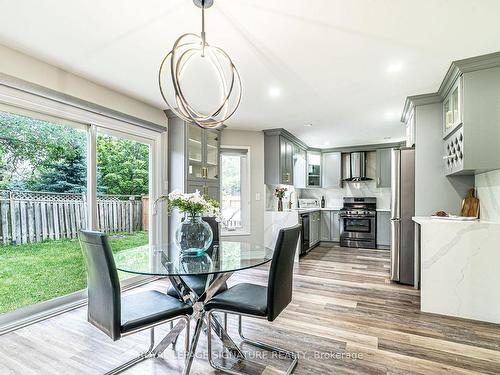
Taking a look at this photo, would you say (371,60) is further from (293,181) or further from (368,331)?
(293,181)

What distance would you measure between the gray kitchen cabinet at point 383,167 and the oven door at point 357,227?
35.5 inches

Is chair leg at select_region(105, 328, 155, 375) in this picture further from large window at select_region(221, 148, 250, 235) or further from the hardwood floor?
large window at select_region(221, 148, 250, 235)

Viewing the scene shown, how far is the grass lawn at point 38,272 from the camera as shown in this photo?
2.55 metres

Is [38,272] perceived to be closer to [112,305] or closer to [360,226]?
[112,305]

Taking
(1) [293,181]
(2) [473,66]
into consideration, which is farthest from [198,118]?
(1) [293,181]

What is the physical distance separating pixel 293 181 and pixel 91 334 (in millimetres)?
4405

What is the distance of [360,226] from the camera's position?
625 centimetres

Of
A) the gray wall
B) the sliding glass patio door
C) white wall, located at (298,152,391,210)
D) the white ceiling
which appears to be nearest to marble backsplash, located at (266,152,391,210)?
Result: white wall, located at (298,152,391,210)

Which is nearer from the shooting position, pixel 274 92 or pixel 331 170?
pixel 274 92

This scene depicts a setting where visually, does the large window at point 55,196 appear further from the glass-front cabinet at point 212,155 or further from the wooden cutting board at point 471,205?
the wooden cutting board at point 471,205

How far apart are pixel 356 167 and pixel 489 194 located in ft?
13.0

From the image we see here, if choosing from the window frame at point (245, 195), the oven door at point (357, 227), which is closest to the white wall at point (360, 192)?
the oven door at point (357, 227)

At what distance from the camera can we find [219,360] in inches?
79.1

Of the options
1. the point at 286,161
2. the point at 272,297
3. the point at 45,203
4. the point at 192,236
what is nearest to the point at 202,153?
the point at 286,161
